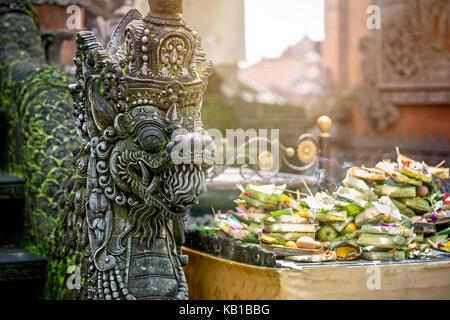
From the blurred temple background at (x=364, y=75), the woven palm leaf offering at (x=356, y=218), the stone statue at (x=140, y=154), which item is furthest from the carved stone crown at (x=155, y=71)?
the blurred temple background at (x=364, y=75)

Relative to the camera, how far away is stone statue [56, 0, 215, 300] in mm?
2184

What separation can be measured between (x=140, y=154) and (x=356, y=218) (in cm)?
103

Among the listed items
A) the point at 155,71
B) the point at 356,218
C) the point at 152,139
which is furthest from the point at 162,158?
the point at 356,218

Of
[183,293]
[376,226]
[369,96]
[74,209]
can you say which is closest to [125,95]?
[74,209]

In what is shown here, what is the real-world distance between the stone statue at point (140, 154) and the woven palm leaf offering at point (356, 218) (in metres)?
0.45

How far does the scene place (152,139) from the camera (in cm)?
219

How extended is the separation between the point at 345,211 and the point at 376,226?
14 centimetres

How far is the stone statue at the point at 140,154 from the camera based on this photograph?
218cm

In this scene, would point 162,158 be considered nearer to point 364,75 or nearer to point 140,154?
point 140,154

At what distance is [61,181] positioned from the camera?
317 centimetres

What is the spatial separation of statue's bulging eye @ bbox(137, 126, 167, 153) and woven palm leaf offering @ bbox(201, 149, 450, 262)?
0.70 meters

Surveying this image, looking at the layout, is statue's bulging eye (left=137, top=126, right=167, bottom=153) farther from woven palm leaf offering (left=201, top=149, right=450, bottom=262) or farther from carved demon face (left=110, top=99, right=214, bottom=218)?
woven palm leaf offering (left=201, top=149, right=450, bottom=262)

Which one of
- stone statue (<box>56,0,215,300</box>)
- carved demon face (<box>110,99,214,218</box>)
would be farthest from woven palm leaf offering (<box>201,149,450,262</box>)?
carved demon face (<box>110,99,214,218</box>)
